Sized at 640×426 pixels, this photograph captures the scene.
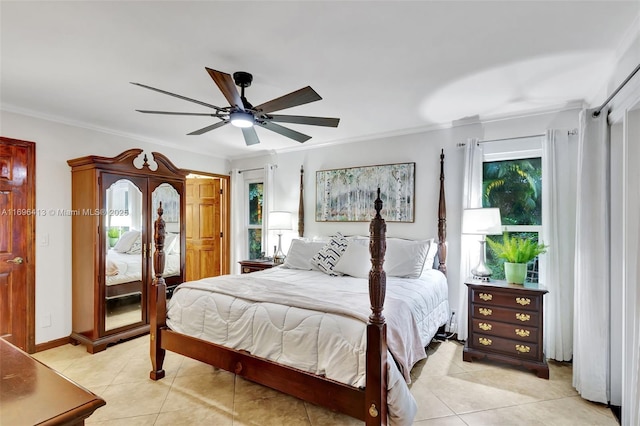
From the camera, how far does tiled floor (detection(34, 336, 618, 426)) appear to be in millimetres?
2166

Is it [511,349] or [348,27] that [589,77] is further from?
[511,349]

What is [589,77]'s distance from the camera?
2525 mm

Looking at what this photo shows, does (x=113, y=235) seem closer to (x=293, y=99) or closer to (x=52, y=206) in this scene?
(x=52, y=206)

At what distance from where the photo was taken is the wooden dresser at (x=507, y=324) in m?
2.77

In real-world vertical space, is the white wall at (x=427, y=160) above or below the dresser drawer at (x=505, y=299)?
above

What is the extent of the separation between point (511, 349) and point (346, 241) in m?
1.92

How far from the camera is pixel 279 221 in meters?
4.62

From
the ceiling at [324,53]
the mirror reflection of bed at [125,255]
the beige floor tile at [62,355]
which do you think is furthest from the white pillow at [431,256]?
the beige floor tile at [62,355]

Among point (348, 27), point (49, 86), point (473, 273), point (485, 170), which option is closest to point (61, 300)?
point (49, 86)

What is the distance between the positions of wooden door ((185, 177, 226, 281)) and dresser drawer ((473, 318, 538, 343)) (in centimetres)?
401

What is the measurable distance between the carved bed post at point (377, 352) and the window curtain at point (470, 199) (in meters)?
2.06

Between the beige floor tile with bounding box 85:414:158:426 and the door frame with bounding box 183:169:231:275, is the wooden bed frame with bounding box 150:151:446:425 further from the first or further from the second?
the door frame with bounding box 183:169:231:275

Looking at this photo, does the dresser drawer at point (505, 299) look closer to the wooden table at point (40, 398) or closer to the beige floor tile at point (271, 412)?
the beige floor tile at point (271, 412)

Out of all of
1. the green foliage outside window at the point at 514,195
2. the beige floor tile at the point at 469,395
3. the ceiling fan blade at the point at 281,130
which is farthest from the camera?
the green foliage outside window at the point at 514,195
